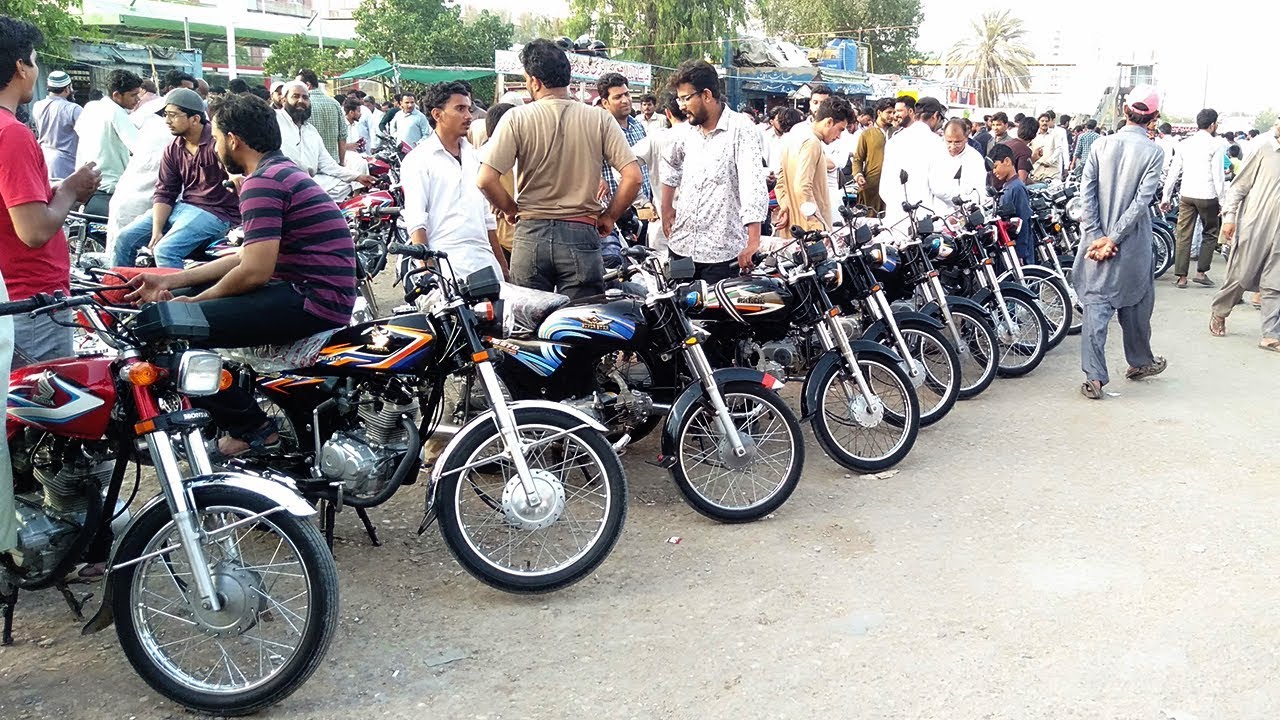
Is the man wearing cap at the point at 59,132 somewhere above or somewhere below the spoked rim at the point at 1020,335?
above

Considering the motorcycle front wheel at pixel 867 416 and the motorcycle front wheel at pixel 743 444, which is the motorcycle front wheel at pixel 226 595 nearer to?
the motorcycle front wheel at pixel 743 444

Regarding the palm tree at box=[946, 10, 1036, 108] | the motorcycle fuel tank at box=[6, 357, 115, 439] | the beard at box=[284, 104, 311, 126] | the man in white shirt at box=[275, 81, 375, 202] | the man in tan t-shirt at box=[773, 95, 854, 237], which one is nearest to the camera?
the motorcycle fuel tank at box=[6, 357, 115, 439]

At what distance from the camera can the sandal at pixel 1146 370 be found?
22.9ft

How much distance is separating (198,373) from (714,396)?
2.09 meters

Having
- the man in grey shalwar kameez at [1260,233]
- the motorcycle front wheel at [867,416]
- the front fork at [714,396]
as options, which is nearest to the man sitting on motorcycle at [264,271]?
the front fork at [714,396]

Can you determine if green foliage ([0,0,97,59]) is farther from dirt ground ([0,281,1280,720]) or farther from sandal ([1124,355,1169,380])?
sandal ([1124,355,1169,380])

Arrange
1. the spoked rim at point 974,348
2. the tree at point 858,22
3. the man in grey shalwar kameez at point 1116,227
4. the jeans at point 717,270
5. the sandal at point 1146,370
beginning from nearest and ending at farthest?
the jeans at point 717,270, the man in grey shalwar kameez at point 1116,227, the spoked rim at point 974,348, the sandal at point 1146,370, the tree at point 858,22

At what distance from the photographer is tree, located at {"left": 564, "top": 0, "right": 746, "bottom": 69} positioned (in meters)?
38.3

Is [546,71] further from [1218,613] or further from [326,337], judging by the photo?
[1218,613]

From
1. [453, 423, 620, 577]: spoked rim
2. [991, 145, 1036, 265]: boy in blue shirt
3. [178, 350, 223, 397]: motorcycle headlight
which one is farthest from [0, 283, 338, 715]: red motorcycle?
[991, 145, 1036, 265]: boy in blue shirt

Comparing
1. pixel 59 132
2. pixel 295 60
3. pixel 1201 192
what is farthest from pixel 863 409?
pixel 295 60

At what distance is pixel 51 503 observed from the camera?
3197 millimetres

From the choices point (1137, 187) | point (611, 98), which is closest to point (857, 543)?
point (1137, 187)

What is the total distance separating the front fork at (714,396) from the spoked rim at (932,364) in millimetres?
1782
